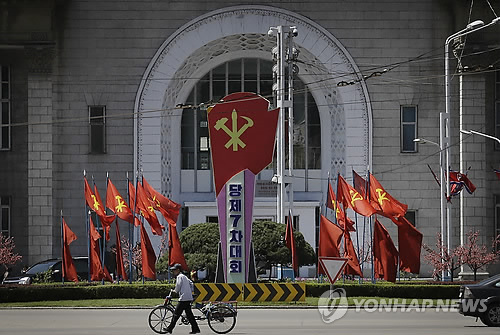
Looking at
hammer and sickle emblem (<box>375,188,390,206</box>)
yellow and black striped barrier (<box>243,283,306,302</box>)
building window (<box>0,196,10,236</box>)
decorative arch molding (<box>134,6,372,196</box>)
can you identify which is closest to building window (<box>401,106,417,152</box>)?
decorative arch molding (<box>134,6,372,196</box>)

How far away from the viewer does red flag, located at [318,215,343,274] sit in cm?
3988

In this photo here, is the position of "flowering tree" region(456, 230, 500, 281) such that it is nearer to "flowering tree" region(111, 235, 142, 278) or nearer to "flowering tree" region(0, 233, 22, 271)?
"flowering tree" region(111, 235, 142, 278)

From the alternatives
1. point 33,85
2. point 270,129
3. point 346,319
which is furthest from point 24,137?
Result: point 346,319

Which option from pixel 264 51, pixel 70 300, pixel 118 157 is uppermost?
pixel 264 51

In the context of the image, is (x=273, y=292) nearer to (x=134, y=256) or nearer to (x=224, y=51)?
(x=134, y=256)

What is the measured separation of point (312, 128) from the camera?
5506 centimetres

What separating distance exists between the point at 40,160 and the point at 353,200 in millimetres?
16589

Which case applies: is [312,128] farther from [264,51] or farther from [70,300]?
[70,300]

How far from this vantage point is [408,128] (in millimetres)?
53250

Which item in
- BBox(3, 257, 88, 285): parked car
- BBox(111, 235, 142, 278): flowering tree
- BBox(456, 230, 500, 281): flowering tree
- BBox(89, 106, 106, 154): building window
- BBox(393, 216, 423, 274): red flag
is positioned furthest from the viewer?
BBox(89, 106, 106, 154): building window

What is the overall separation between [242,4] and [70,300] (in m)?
17.6

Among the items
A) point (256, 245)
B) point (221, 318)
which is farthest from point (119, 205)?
point (221, 318)

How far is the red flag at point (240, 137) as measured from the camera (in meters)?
36.3

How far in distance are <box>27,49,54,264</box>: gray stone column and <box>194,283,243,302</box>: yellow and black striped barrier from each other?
20692 mm
